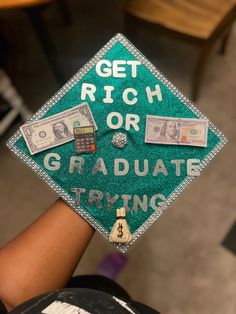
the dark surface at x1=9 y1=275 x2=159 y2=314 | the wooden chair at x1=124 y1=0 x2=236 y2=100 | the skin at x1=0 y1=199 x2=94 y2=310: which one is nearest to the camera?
the dark surface at x1=9 y1=275 x2=159 y2=314

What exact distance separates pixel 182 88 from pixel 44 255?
988 millimetres

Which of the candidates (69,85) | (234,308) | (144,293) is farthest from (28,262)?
(234,308)

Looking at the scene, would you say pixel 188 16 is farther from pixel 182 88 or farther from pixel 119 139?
pixel 119 139

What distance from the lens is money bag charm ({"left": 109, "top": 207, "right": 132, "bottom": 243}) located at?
0.74 metres

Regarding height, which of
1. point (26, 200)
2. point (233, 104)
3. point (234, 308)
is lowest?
point (234, 308)

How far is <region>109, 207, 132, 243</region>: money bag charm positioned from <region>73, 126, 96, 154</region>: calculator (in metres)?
0.13

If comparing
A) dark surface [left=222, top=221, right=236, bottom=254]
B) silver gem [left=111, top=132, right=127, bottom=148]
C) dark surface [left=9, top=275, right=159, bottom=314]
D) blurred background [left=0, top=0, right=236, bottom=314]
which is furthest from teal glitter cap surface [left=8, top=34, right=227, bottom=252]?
dark surface [left=222, top=221, right=236, bottom=254]

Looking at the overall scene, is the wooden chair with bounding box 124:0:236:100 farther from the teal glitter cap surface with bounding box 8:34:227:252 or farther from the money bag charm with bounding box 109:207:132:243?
the money bag charm with bounding box 109:207:132:243

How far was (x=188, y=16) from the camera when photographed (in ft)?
4.00

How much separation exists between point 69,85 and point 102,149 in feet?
0.42

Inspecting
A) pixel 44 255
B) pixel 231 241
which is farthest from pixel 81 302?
pixel 231 241

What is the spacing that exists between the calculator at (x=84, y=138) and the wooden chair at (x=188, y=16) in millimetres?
624

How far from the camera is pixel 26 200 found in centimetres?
139

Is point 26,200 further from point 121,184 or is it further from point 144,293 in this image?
point 121,184
